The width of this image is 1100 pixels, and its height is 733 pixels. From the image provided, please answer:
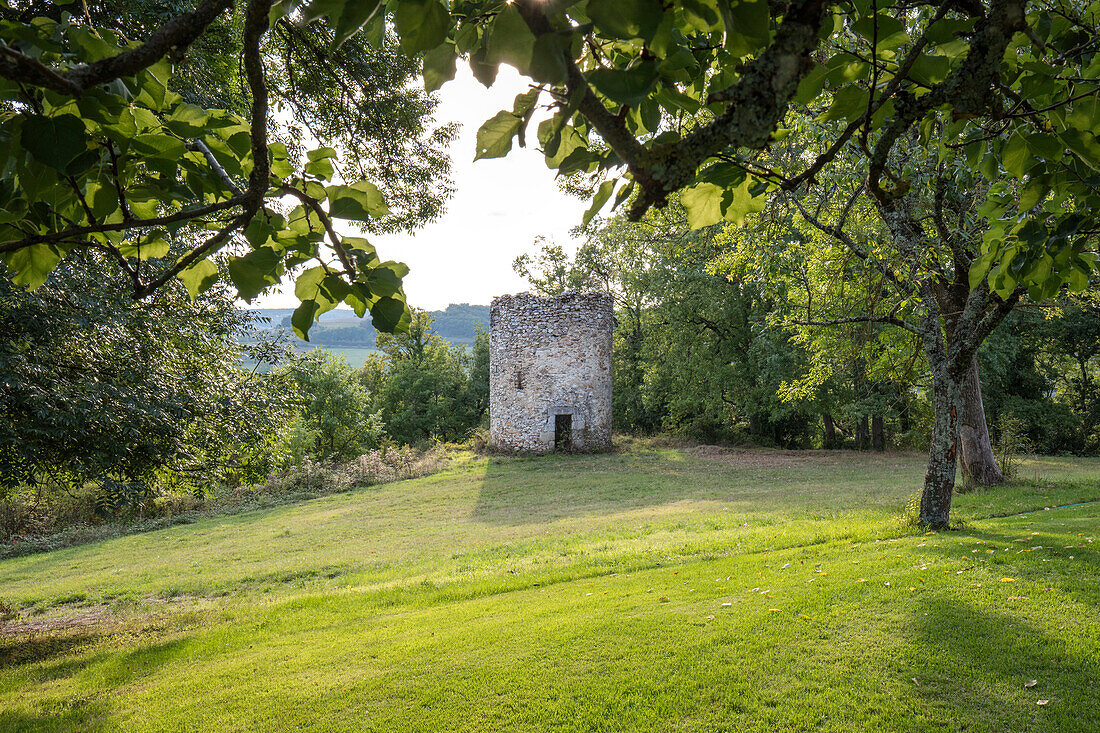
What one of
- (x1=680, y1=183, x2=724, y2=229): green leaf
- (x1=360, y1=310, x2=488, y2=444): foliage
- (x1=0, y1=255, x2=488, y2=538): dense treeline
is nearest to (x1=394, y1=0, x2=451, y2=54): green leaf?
(x1=680, y1=183, x2=724, y2=229): green leaf

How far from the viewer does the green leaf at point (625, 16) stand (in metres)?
0.63

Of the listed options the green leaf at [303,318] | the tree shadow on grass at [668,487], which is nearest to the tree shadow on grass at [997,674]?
the green leaf at [303,318]

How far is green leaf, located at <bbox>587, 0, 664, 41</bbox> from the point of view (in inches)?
24.9

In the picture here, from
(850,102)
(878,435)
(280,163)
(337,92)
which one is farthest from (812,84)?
(878,435)

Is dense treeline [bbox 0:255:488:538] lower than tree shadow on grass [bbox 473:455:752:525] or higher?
higher

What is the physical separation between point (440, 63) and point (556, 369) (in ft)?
60.9

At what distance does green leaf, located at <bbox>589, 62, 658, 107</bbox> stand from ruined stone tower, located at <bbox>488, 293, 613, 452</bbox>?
1867 cm

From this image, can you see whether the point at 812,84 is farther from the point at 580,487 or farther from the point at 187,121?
the point at 580,487

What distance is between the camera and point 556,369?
1944 cm

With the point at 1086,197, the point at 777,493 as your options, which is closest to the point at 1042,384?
the point at 777,493

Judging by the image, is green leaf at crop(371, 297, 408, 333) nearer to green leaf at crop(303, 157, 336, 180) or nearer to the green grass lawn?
green leaf at crop(303, 157, 336, 180)

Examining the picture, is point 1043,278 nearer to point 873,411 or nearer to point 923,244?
point 923,244

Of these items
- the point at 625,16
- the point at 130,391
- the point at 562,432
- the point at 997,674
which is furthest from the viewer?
the point at 562,432

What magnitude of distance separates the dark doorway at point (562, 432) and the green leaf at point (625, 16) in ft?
62.2
